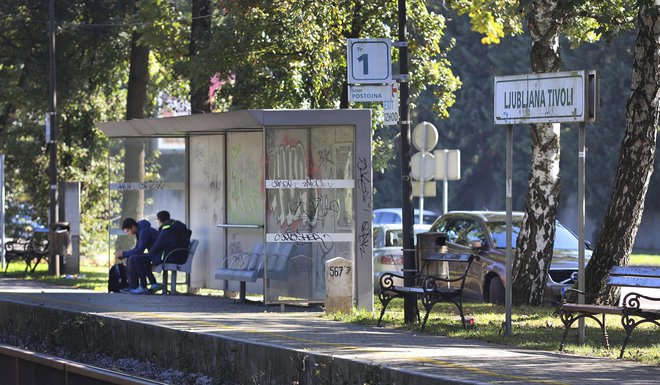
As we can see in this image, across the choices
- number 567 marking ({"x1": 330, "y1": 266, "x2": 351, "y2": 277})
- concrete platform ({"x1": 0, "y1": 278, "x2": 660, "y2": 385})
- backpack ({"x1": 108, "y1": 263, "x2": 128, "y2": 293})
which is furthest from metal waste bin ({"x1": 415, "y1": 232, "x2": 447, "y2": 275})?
backpack ({"x1": 108, "y1": 263, "x2": 128, "y2": 293})

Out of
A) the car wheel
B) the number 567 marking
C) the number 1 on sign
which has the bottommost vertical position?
the car wheel

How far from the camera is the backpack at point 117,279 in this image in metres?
22.0

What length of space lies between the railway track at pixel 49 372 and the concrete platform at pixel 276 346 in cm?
133

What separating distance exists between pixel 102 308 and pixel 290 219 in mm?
2914

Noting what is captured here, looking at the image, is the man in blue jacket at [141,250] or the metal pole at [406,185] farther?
the man in blue jacket at [141,250]

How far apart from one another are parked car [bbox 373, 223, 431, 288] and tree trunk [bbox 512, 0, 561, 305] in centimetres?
540

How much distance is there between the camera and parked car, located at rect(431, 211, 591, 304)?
20.9 meters

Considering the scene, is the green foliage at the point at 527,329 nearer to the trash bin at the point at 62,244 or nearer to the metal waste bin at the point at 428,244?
the metal waste bin at the point at 428,244

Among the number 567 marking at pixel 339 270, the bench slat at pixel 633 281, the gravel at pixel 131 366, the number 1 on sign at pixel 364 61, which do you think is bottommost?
the gravel at pixel 131 366

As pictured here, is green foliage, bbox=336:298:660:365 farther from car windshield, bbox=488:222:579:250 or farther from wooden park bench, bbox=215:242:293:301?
car windshield, bbox=488:222:579:250

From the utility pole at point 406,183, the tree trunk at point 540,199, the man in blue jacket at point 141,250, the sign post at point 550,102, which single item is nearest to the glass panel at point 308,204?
the utility pole at point 406,183

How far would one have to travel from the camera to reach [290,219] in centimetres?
1850

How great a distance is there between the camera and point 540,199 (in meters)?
19.0

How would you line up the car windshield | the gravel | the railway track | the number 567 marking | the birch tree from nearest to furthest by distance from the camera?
the railway track
the gravel
the number 567 marking
the birch tree
the car windshield
